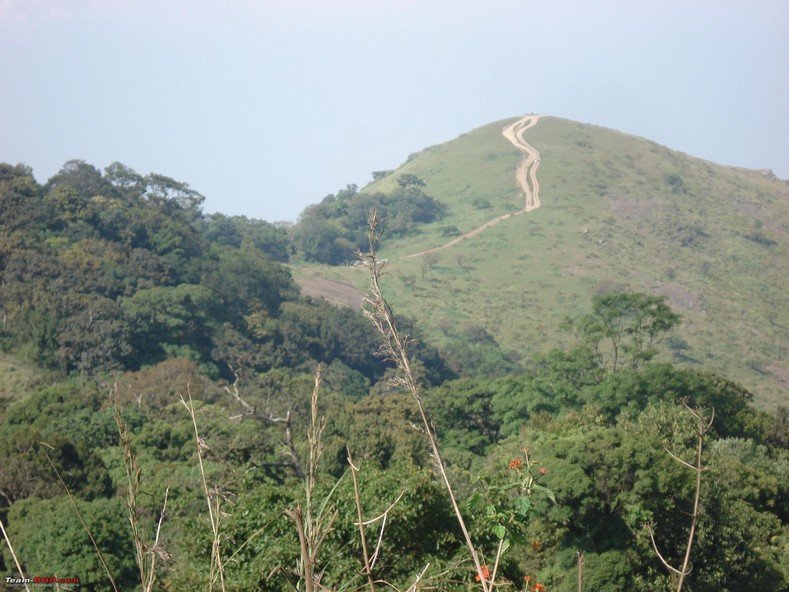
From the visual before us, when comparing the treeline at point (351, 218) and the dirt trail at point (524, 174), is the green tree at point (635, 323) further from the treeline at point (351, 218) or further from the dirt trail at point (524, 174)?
the treeline at point (351, 218)

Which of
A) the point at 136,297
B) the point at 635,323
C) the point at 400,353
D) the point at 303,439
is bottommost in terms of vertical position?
the point at 303,439

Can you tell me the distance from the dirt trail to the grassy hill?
0.91 metres

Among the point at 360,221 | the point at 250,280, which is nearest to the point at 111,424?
the point at 250,280

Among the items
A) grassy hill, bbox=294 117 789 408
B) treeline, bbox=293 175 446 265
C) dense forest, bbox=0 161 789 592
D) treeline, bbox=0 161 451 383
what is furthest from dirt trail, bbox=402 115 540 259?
treeline, bbox=0 161 451 383

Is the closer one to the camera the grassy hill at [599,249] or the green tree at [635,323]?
the green tree at [635,323]

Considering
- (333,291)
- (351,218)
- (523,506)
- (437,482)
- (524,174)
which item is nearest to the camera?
(523,506)

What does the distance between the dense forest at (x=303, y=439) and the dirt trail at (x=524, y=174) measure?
23433mm

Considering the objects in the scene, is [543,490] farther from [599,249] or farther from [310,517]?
[599,249]

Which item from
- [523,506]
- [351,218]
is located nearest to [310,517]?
[523,506]

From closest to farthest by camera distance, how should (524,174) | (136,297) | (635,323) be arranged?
(635,323)
(136,297)
(524,174)

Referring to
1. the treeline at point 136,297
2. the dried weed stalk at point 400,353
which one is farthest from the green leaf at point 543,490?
the treeline at point 136,297

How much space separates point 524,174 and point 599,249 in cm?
1841

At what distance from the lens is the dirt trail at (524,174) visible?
81.5 metres

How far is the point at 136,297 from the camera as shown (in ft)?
144
